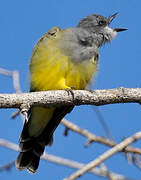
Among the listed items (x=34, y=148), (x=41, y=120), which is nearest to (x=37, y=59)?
(x=41, y=120)

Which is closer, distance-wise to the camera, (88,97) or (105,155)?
(105,155)

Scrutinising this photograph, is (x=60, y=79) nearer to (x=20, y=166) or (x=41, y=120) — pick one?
(x=41, y=120)

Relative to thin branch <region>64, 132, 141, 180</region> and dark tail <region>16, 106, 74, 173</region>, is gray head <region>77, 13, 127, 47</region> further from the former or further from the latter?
thin branch <region>64, 132, 141, 180</region>

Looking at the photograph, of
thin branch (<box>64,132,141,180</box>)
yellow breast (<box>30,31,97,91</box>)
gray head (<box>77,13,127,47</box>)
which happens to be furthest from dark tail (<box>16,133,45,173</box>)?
thin branch (<box>64,132,141,180</box>)

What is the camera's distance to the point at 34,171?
248 inches

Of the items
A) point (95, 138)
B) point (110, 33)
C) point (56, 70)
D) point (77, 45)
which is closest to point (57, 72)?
point (56, 70)

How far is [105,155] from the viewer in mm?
4355

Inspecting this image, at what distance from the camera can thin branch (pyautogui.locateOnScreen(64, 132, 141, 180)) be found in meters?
4.21

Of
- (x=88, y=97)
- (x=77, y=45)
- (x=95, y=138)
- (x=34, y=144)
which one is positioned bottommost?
(x=95, y=138)

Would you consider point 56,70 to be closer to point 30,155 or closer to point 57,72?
point 57,72

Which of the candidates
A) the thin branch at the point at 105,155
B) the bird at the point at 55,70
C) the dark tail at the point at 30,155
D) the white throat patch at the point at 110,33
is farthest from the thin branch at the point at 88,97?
the white throat patch at the point at 110,33

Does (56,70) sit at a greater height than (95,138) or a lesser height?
greater

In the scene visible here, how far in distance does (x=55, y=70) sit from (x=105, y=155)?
6.08 ft

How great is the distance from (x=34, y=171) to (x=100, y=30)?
8.38 feet
